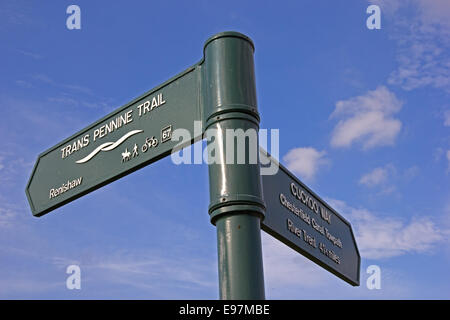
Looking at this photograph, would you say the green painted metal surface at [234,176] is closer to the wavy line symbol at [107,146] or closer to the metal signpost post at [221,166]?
the metal signpost post at [221,166]

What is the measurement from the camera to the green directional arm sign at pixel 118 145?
10.7 feet

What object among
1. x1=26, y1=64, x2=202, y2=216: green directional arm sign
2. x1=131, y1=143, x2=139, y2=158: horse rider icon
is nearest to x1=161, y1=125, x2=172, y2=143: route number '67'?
x1=26, y1=64, x2=202, y2=216: green directional arm sign

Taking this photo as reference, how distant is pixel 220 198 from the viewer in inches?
112

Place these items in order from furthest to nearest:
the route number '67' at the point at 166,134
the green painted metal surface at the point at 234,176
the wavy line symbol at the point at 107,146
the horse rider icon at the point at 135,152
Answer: the wavy line symbol at the point at 107,146 → the horse rider icon at the point at 135,152 → the route number '67' at the point at 166,134 → the green painted metal surface at the point at 234,176

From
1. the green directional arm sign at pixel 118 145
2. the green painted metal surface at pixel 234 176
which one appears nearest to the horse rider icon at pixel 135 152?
the green directional arm sign at pixel 118 145

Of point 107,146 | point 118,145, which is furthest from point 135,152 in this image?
point 107,146

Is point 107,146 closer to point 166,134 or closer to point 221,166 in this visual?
point 166,134

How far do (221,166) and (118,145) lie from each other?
920 millimetres

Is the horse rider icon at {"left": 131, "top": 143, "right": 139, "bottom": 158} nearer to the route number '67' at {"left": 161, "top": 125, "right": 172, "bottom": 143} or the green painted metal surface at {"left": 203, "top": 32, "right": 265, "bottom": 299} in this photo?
the route number '67' at {"left": 161, "top": 125, "right": 172, "bottom": 143}

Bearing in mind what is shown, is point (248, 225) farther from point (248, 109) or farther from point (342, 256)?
point (342, 256)

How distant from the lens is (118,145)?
355 centimetres
